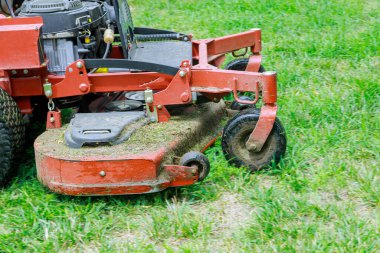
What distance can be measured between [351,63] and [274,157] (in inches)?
83.3

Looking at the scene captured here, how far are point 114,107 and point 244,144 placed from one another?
85 cm

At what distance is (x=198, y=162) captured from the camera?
3.73m

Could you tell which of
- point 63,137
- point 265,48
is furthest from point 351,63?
point 63,137

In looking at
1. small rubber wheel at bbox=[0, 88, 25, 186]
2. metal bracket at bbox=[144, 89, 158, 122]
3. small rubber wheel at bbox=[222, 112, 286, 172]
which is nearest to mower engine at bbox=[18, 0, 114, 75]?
small rubber wheel at bbox=[0, 88, 25, 186]

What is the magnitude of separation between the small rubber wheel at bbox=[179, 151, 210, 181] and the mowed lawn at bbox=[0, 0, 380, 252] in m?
0.16

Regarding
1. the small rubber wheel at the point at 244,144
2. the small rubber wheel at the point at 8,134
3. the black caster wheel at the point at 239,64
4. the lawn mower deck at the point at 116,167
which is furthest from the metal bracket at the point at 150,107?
the black caster wheel at the point at 239,64

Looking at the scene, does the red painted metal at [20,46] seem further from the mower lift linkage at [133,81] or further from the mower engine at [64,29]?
the mower engine at [64,29]

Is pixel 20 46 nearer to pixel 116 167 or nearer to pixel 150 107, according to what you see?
pixel 150 107

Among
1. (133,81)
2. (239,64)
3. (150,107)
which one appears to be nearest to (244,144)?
(150,107)

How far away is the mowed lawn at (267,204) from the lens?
342 cm

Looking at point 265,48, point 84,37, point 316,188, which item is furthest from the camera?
point 265,48

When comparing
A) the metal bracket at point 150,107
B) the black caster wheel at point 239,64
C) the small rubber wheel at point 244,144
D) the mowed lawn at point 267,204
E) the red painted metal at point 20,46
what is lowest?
the mowed lawn at point 267,204

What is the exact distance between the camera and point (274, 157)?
4031mm

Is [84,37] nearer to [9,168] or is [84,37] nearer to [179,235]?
[9,168]
